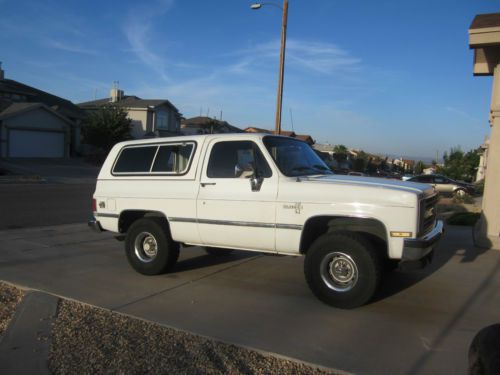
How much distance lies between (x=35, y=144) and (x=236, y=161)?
36761mm

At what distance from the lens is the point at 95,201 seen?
7.25 m

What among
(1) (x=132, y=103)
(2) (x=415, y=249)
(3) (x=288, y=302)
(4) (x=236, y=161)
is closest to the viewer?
(2) (x=415, y=249)

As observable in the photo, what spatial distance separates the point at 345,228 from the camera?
17.6 ft

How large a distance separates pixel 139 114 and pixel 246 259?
4350 cm

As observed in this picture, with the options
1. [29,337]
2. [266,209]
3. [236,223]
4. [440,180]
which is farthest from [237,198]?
[440,180]

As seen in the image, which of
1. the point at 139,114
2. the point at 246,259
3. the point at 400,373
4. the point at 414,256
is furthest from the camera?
the point at 139,114

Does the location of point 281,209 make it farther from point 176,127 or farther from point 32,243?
point 176,127

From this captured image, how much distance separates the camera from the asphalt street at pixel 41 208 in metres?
11.6

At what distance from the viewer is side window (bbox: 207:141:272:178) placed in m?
5.76

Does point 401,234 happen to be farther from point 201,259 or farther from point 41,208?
point 41,208

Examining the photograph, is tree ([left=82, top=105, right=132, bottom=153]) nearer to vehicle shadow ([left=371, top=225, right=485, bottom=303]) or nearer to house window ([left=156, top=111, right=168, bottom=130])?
house window ([left=156, top=111, right=168, bottom=130])

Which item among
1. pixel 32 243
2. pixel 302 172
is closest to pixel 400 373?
pixel 302 172

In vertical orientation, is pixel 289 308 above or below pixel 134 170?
below

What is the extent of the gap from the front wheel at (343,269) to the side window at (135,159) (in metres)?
2.90
